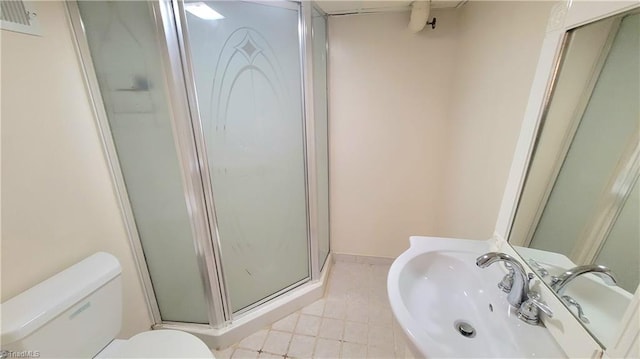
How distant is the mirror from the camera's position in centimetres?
58

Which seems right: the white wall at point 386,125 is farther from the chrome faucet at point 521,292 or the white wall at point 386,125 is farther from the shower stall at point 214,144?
the chrome faucet at point 521,292

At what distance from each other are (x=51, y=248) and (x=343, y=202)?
1.75 metres

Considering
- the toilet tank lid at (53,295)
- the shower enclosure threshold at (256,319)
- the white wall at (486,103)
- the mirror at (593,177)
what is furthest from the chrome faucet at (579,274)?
the toilet tank lid at (53,295)

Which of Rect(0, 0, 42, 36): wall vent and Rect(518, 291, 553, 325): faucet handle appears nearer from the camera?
Rect(518, 291, 553, 325): faucet handle

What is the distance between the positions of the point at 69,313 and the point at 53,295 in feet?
0.30

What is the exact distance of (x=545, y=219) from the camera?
0.82 meters

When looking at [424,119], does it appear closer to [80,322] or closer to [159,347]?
[159,347]

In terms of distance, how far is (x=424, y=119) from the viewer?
5.98 ft

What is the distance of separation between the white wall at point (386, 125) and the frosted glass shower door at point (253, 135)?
0.46m

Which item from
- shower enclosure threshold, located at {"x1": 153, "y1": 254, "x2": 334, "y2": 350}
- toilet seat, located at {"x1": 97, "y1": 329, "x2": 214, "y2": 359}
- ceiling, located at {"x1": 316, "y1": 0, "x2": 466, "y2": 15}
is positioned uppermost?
ceiling, located at {"x1": 316, "y1": 0, "x2": 466, "y2": 15}

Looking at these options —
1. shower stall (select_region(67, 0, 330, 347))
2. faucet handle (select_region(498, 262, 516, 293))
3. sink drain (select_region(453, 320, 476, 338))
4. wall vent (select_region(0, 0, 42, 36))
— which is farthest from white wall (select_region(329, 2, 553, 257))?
wall vent (select_region(0, 0, 42, 36))

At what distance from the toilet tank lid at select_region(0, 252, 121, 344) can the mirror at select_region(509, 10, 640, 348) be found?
1.66 meters

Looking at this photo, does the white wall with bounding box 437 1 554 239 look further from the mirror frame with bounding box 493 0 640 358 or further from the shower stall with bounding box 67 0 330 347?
the shower stall with bounding box 67 0 330 347

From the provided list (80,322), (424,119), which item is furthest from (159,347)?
(424,119)
